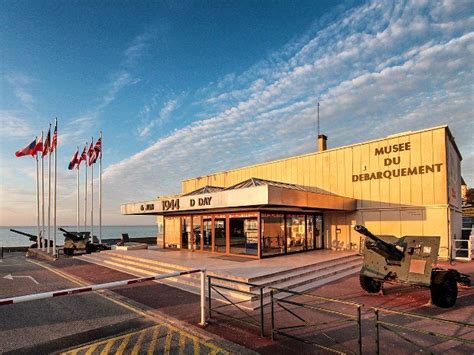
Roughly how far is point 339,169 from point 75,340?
18281 mm

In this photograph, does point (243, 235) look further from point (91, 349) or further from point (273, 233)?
point (91, 349)

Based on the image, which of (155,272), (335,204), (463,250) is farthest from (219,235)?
(463,250)

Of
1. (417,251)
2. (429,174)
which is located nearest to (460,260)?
(429,174)

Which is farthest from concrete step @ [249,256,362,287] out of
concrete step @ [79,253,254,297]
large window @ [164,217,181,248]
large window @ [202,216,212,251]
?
large window @ [164,217,181,248]

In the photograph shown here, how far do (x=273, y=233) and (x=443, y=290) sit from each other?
897cm

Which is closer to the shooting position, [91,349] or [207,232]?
[91,349]

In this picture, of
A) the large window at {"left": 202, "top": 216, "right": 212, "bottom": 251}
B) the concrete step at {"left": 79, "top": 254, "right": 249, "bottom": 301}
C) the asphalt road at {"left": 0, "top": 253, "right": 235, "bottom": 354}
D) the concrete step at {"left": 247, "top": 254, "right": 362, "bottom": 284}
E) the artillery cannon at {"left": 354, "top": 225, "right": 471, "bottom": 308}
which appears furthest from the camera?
the large window at {"left": 202, "top": 216, "right": 212, "bottom": 251}

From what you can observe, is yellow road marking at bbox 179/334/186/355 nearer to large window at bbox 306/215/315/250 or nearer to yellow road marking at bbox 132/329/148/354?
Result: yellow road marking at bbox 132/329/148/354

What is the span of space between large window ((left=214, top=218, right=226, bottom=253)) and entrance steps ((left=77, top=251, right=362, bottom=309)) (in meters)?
4.43

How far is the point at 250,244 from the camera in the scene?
1641 centimetres

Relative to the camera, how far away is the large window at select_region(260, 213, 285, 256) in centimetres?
1622

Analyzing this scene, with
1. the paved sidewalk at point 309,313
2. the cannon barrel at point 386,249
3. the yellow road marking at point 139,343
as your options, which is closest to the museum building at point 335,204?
the paved sidewalk at point 309,313

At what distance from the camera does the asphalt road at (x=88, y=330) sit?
6.20 m

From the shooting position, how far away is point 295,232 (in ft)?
60.7
